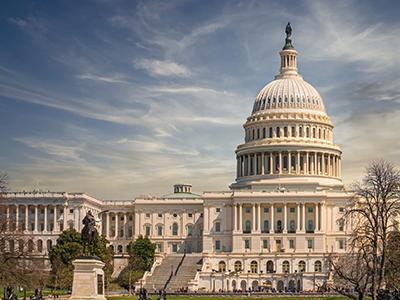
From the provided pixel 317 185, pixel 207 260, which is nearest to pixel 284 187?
pixel 317 185

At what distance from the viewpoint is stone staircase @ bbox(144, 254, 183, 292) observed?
13577 cm

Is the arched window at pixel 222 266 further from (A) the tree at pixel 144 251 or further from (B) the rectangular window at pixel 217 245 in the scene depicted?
(A) the tree at pixel 144 251

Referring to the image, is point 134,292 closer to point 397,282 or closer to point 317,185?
point 397,282

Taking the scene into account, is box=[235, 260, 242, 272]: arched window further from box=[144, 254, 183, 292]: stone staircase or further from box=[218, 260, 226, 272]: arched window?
box=[144, 254, 183, 292]: stone staircase

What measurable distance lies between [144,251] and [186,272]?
601 inches

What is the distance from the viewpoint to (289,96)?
627 ft

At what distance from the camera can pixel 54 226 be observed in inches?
6939

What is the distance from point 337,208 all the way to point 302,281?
33.1 metres

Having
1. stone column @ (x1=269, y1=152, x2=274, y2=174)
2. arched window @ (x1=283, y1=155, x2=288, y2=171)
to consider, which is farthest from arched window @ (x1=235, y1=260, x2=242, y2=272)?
arched window @ (x1=283, y1=155, x2=288, y2=171)

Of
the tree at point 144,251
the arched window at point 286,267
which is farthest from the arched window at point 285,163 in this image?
the tree at point 144,251

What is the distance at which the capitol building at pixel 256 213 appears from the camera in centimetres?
15338

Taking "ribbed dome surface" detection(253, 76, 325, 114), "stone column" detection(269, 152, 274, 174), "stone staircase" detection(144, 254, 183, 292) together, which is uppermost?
"ribbed dome surface" detection(253, 76, 325, 114)

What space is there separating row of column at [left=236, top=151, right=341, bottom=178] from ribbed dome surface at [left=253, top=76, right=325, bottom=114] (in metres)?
12.4

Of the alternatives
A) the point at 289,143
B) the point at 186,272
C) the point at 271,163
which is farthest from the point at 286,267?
the point at 289,143
